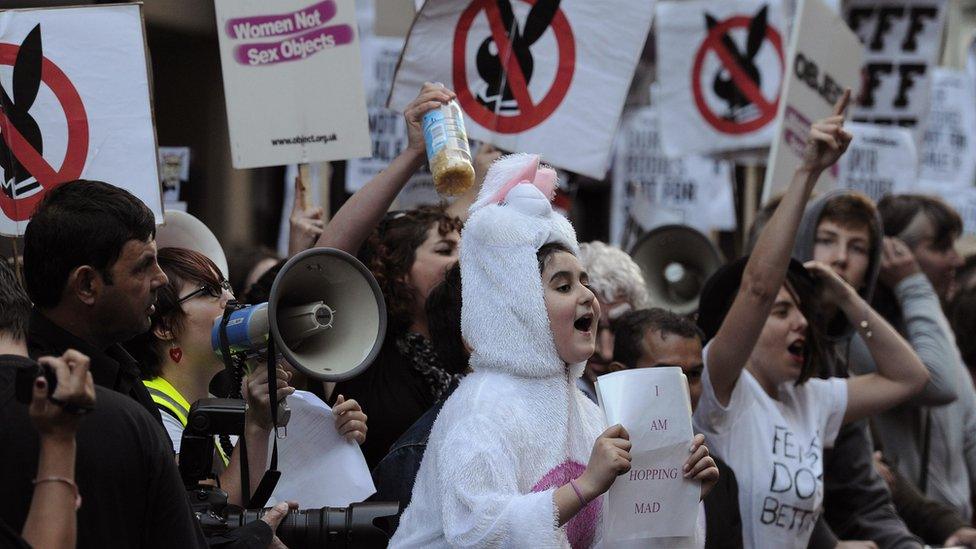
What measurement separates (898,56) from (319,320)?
22.0 ft

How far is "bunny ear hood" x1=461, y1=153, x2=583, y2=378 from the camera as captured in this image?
332cm

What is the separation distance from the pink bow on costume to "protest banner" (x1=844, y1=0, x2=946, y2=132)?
5.97 metres

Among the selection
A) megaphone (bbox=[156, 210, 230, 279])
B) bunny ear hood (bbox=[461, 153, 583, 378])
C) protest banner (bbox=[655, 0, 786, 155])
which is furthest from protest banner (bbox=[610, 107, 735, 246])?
bunny ear hood (bbox=[461, 153, 583, 378])

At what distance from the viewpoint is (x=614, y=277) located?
507 centimetres

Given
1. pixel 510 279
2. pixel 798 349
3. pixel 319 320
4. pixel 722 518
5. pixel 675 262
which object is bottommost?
pixel 722 518

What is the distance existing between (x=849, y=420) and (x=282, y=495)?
2223 mm

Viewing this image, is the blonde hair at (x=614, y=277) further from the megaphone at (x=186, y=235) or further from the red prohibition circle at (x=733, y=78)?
the red prohibition circle at (x=733, y=78)

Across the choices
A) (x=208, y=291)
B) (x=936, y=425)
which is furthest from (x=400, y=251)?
(x=936, y=425)

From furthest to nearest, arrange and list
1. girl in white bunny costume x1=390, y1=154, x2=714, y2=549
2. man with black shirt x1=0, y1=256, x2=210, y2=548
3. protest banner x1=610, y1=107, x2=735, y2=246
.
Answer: protest banner x1=610, y1=107, x2=735, y2=246
girl in white bunny costume x1=390, y1=154, x2=714, y2=549
man with black shirt x1=0, y1=256, x2=210, y2=548

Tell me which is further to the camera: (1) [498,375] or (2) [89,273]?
(1) [498,375]

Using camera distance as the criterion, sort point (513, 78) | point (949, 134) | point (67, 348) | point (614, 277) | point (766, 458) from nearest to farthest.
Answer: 1. point (67, 348)
2. point (766, 458)
3. point (614, 277)
4. point (513, 78)
5. point (949, 134)

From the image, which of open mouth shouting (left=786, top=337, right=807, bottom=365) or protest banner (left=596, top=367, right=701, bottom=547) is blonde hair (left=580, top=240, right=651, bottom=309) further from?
protest banner (left=596, top=367, right=701, bottom=547)

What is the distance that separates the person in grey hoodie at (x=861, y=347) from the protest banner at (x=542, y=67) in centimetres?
101

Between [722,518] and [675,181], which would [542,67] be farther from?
[675,181]
